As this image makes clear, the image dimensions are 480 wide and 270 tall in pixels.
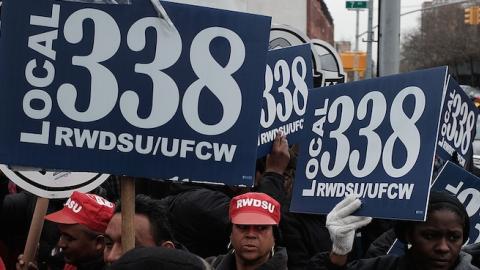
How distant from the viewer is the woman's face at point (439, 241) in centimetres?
369

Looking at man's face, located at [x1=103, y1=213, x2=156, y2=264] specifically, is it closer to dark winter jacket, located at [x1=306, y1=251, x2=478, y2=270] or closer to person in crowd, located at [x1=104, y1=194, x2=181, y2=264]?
person in crowd, located at [x1=104, y1=194, x2=181, y2=264]

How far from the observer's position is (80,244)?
15.0 ft

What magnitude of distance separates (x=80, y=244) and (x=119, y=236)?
0.97m

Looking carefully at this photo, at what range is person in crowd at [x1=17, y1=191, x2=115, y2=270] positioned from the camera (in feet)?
14.8

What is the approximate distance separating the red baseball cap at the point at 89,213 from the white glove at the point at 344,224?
47.3 inches

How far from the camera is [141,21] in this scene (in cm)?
375

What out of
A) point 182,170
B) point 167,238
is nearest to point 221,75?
point 182,170

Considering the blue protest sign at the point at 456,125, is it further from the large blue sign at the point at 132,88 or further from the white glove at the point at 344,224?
the large blue sign at the point at 132,88

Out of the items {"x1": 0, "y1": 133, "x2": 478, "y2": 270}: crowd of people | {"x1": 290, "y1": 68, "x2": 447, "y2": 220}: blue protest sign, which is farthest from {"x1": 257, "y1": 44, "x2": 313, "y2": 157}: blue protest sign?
{"x1": 290, "y1": 68, "x2": 447, "y2": 220}: blue protest sign

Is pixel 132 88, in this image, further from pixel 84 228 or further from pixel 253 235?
pixel 84 228

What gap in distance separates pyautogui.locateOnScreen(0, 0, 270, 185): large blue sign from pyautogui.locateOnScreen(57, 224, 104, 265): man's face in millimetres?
951

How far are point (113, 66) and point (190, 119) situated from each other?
1.20ft

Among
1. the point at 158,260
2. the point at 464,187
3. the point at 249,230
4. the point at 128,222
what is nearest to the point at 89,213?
the point at 249,230

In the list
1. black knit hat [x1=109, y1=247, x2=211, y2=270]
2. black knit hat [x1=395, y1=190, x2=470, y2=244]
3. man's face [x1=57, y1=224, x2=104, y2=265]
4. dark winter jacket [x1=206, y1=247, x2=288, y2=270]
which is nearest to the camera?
black knit hat [x1=109, y1=247, x2=211, y2=270]
